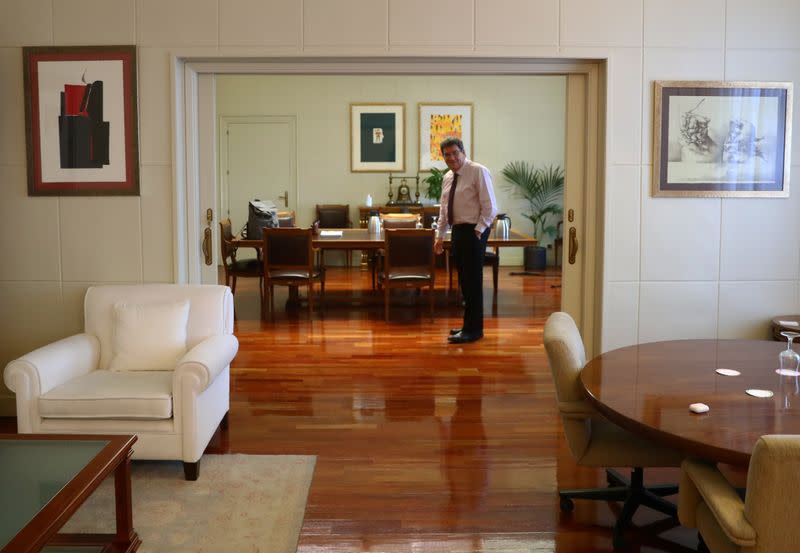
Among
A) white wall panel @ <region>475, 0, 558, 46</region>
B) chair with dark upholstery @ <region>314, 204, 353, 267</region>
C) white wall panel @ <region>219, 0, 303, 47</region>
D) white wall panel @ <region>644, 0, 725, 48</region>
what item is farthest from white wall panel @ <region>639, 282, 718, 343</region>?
chair with dark upholstery @ <region>314, 204, 353, 267</region>

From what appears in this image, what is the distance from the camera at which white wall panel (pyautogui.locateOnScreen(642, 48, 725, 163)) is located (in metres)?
4.53

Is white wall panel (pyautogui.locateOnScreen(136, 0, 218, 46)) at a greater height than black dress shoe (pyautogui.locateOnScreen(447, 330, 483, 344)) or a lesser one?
greater

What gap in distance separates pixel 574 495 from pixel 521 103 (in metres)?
9.12

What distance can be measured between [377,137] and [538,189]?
249 cm

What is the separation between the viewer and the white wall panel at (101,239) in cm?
457

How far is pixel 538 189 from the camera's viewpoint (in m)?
11.6

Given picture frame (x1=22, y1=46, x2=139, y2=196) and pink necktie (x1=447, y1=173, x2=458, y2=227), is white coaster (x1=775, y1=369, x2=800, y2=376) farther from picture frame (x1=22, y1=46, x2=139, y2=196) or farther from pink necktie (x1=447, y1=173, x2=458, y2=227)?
pink necktie (x1=447, y1=173, x2=458, y2=227)

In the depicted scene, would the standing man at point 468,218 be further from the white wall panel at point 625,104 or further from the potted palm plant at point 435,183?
the potted palm plant at point 435,183

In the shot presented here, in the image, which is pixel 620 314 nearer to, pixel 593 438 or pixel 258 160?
pixel 593 438

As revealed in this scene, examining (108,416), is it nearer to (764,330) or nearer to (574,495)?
(574,495)

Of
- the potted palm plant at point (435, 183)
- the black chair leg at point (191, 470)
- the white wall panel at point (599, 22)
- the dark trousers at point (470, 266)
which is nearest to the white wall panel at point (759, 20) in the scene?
the white wall panel at point (599, 22)

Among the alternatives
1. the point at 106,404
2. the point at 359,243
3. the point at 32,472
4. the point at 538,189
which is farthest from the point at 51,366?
the point at 538,189

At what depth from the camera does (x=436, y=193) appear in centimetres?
1137

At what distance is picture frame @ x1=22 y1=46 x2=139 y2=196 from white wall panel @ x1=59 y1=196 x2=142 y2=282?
76 mm
